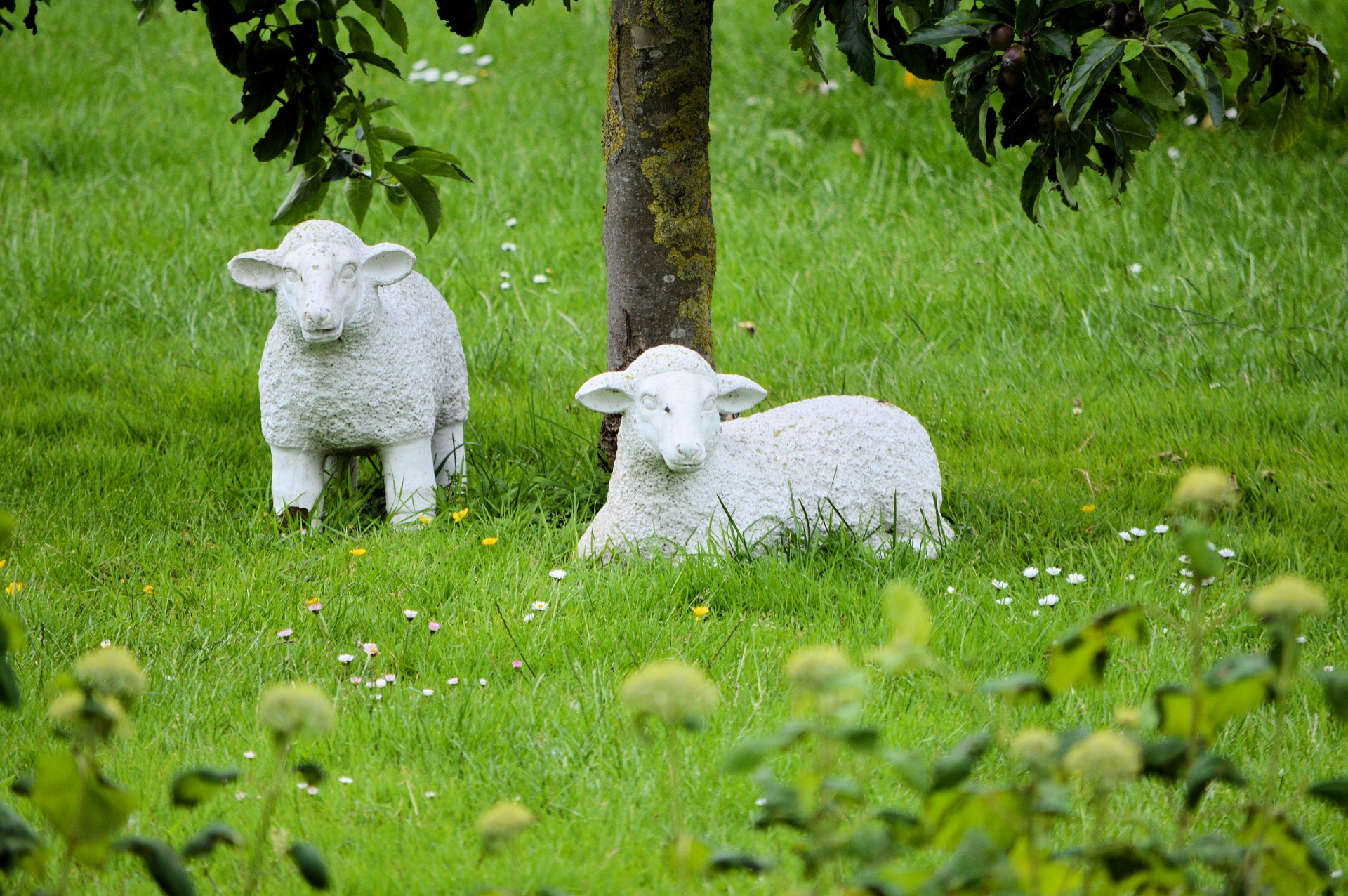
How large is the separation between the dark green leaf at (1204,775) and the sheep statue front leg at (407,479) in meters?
2.85

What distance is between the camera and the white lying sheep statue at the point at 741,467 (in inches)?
135

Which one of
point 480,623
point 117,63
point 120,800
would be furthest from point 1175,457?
point 117,63

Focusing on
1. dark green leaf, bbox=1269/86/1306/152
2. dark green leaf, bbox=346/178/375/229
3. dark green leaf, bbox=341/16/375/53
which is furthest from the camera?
dark green leaf, bbox=346/178/375/229

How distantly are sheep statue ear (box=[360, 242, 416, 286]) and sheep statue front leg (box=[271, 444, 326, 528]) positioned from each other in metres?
0.60

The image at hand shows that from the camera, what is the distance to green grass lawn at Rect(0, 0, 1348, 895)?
2.69 metres

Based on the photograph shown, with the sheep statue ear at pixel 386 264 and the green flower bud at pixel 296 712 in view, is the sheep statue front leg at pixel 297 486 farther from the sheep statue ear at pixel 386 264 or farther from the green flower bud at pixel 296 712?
the green flower bud at pixel 296 712

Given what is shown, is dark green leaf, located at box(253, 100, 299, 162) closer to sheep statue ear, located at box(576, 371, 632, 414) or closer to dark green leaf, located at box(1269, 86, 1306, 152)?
sheep statue ear, located at box(576, 371, 632, 414)

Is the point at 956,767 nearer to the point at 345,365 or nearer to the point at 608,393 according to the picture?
the point at 608,393

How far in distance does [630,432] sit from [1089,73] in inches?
60.6

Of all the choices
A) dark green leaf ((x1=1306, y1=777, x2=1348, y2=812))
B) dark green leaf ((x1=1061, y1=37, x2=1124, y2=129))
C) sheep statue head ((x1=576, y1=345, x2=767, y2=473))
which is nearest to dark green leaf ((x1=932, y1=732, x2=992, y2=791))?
dark green leaf ((x1=1306, y1=777, x2=1348, y2=812))

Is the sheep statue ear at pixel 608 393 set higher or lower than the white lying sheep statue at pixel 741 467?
higher

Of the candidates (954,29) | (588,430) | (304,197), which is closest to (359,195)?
(304,197)

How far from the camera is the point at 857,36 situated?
2975 mm

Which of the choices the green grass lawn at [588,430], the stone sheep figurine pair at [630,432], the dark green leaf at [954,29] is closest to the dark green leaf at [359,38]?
the stone sheep figurine pair at [630,432]
